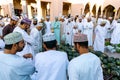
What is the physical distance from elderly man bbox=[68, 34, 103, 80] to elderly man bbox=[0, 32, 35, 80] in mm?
546

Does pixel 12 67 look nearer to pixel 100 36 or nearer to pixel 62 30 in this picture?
pixel 100 36

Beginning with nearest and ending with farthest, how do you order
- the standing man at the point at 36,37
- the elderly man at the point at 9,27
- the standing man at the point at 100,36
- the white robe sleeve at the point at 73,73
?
the white robe sleeve at the point at 73,73, the elderly man at the point at 9,27, the standing man at the point at 36,37, the standing man at the point at 100,36

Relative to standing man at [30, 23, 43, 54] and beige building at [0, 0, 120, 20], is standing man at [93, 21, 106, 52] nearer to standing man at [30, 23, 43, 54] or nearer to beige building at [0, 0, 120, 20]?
standing man at [30, 23, 43, 54]

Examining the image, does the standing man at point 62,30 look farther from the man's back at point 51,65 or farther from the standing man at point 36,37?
the man's back at point 51,65

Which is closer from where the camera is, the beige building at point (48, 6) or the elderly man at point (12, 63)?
the elderly man at point (12, 63)

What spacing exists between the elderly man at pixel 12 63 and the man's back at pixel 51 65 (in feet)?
0.51

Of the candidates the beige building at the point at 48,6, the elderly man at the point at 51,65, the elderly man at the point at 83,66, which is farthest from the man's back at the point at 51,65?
the beige building at the point at 48,6

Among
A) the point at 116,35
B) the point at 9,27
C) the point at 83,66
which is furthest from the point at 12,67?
the point at 116,35

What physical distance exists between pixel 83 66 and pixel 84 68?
0.03 metres

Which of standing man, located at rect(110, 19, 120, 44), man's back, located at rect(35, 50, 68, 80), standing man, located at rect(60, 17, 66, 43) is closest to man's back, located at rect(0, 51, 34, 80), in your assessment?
man's back, located at rect(35, 50, 68, 80)

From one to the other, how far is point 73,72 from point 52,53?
0.35 m

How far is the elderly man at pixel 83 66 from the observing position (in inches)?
86.5

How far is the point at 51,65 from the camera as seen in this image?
7.64 ft

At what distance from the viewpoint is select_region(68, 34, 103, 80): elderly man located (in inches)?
86.5
